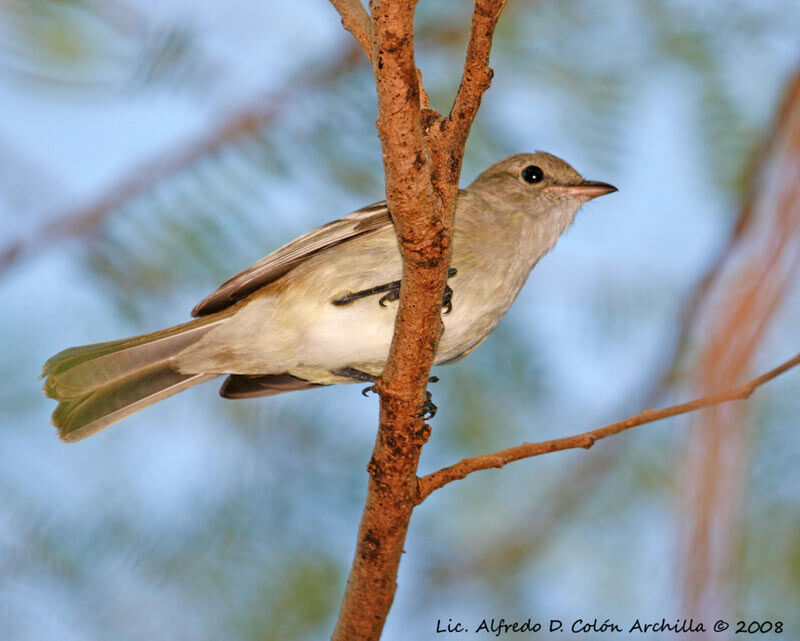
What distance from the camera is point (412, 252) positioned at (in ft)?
9.57

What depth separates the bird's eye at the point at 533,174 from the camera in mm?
4945

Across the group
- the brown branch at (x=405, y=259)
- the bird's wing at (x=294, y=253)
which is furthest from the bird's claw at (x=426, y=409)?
the bird's wing at (x=294, y=253)

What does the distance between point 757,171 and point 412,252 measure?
2022mm

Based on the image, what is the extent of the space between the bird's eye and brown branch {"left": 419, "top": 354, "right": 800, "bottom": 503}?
2167 mm

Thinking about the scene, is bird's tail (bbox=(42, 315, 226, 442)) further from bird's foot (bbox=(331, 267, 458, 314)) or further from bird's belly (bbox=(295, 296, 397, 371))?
bird's foot (bbox=(331, 267, 458, 314))

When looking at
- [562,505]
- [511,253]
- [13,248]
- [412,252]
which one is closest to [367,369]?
[511,253]

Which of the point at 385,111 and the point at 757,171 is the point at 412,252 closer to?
the point at 385,111

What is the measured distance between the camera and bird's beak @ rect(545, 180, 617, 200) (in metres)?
4.79

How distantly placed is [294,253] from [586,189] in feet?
5.27

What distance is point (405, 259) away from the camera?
2.96m

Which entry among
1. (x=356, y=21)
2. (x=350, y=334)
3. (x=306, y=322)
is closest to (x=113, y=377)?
(x=306, y=322)

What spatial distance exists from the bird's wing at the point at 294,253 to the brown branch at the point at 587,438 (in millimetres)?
1286

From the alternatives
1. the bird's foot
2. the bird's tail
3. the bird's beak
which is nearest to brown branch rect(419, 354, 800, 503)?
the bird's foot

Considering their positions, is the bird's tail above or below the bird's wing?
below
